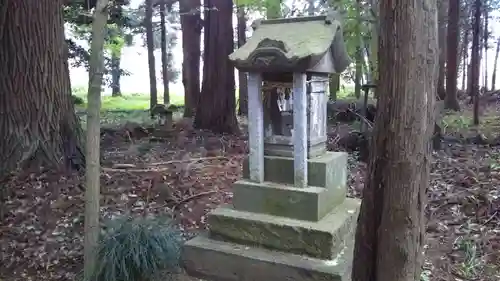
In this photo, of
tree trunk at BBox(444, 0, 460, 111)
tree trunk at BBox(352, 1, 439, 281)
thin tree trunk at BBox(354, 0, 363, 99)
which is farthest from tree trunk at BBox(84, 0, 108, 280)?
tree trunk at BBox(444, 0, 460, 111)

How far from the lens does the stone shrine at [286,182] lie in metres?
3.85

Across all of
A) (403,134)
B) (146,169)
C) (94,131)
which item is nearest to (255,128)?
(94,131)

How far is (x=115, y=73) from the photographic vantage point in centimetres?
2209

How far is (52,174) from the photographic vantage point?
557 cm

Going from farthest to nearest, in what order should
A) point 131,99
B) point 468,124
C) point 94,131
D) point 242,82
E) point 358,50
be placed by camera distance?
point 131,99 < point 242,82 < point 358,50 < point 468,124 < point 94,131

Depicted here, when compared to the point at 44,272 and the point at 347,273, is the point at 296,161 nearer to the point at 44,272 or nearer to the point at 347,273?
the point at 347,273

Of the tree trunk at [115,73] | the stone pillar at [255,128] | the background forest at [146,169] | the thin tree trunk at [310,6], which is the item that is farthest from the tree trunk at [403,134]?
the tree trunk at [115,73]

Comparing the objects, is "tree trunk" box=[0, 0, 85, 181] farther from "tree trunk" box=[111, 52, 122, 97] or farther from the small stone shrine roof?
"tree trunk" box=[111, 52, 122, 97]

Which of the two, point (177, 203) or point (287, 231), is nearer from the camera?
point (287, 231)

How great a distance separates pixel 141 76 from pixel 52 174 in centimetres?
2746

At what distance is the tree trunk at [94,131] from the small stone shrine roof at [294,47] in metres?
1.18

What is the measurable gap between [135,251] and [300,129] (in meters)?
1.85

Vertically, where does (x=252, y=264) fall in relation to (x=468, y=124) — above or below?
below

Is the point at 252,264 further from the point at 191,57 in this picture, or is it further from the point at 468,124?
the point at 191,57
